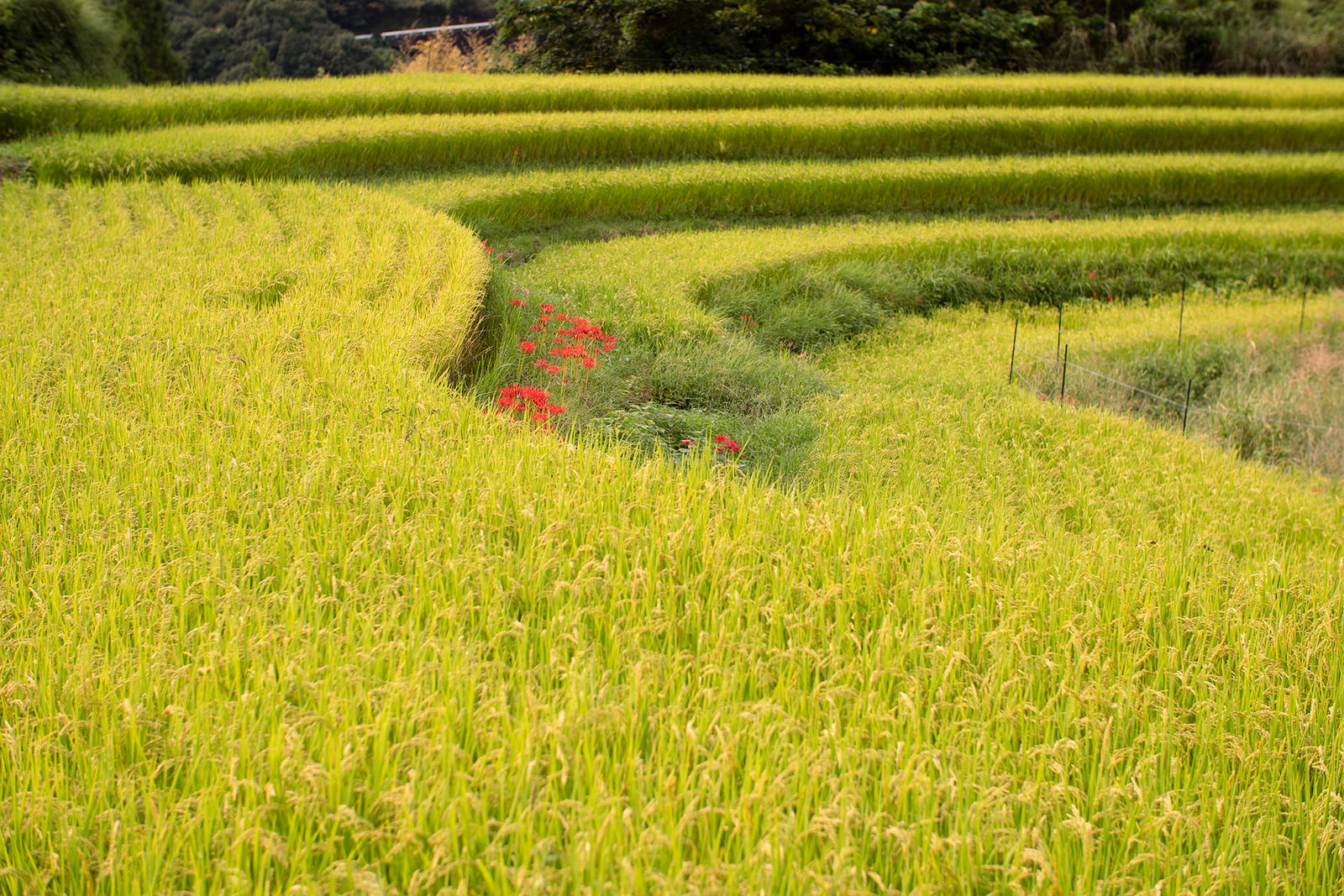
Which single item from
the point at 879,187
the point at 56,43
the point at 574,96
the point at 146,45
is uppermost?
the point at 146,45

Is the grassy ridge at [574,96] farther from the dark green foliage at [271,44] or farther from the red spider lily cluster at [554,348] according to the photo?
the dark green foliage at [271,44]

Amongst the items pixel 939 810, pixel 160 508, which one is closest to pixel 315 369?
pixel 160 508

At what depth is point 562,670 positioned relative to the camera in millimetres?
2084

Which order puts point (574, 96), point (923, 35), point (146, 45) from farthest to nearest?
point (146, 45)
point (923, 35)
point (574, 96)

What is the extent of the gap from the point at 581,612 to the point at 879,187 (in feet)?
42.4

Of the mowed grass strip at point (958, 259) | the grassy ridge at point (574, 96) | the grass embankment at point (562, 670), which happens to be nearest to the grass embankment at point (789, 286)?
the mowed grass strip at point (958, 259)

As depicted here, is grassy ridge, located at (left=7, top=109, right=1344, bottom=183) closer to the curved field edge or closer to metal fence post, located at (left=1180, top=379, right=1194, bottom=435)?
the curved field edge

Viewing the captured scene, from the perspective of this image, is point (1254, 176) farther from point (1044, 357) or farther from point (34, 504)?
point (34, 504)

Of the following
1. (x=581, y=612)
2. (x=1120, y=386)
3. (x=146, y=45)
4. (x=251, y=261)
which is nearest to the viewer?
(x=581, y=612)

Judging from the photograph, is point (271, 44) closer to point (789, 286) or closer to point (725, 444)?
point (789, 286)

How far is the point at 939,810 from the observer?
5.98ft

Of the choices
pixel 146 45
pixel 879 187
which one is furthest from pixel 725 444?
pixel 146 45

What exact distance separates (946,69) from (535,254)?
15872 millimetres

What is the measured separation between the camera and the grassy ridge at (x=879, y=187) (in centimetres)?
1200
